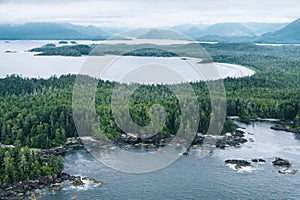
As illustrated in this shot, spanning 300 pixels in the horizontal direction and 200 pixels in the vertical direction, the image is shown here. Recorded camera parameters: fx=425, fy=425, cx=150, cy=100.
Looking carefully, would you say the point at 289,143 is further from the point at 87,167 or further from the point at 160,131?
the point at 87,167

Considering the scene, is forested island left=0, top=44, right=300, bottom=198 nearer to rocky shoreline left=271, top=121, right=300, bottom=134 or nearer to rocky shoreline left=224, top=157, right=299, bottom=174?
rocky shoreline left=271, top=121, right=300, bottom=134

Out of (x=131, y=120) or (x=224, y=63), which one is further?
(x=224, y=63)

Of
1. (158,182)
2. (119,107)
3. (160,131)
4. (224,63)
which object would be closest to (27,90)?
(119,107)

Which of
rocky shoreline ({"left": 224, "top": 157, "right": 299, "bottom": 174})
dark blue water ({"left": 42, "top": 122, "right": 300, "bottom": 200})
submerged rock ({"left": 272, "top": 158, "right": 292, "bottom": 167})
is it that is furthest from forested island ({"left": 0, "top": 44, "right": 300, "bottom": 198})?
submerged rock ({"left": 272, "top": 158, "right": 292, "bottom": 167})

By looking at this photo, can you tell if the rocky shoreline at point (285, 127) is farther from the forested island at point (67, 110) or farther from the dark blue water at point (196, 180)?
the dark blue water at point (196, 180)

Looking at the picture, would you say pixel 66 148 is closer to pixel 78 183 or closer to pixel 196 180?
pixel 78 183

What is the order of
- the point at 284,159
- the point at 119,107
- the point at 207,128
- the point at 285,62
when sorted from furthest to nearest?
the point at 285,62
the point at 119,107
the point at 207,128
the point at 284,159

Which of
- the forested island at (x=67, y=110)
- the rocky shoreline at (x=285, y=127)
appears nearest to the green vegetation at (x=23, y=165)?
the forested island at (x=67, y=110)
